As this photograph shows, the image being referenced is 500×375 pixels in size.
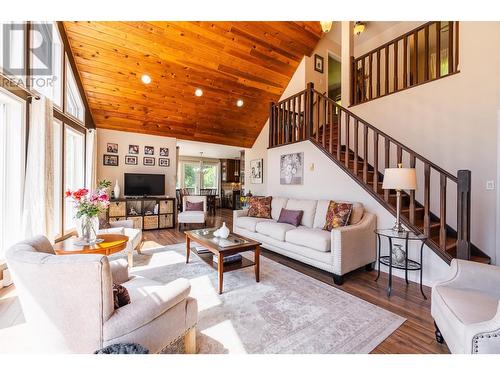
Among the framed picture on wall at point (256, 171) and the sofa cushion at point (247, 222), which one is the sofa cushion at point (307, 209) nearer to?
the sofa cushion at point (247, 222)

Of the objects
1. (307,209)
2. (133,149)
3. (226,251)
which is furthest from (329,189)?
(133,149)

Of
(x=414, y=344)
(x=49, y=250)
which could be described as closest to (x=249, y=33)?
(x=49, y=250)

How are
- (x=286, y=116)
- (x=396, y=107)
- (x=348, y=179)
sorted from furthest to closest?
1. (x=286, y=116)
2. (x=396, y=107)
3. (x=348, y=179)

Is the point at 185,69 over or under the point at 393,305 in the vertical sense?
over

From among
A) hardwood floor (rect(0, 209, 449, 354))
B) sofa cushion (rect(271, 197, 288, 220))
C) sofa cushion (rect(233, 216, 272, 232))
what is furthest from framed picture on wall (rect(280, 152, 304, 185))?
hardwood floor (rect(0, 209, 449, 354))

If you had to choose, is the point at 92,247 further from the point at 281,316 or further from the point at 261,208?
the point at 261,208

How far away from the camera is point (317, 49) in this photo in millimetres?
5578

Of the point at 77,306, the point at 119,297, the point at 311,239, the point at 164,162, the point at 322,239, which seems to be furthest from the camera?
the point at 164,162

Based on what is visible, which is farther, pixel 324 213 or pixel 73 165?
pixel 73 165

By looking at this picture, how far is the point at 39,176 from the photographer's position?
2779 millimetres

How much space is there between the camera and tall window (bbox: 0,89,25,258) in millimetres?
2619

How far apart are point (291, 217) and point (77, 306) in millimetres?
3115

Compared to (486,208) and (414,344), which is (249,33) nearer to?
(486,208)

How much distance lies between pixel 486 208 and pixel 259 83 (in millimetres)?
4654
